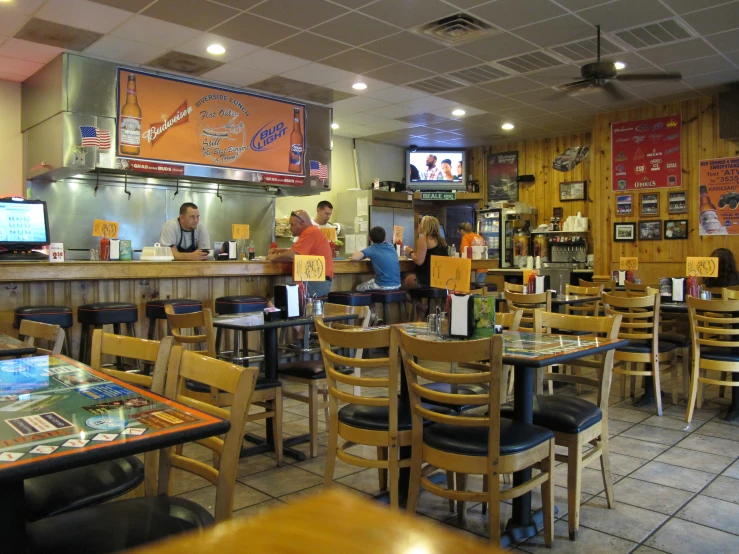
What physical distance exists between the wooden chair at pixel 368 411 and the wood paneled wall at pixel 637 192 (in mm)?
7131

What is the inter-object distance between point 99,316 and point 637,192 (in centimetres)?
755

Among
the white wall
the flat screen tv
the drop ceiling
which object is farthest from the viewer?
the flat screen tv

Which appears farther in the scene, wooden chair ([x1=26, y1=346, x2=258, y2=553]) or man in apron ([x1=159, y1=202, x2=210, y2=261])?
man in apron ([x1=159, y1=202, x2=210, y2=261])

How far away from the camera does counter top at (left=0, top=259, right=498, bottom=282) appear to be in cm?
486

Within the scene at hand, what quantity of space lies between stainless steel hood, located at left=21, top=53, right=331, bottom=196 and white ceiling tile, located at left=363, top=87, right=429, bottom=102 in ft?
7.35

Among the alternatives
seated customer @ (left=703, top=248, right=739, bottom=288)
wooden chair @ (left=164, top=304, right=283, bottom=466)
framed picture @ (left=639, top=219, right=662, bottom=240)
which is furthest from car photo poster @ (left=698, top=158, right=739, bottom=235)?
wooden chair @ (left=164, top=304, right=283, bottom=466)

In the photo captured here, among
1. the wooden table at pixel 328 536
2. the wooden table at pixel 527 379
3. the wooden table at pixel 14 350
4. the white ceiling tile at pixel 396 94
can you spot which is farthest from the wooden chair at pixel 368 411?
the white ceiling tile at pixel 396 94

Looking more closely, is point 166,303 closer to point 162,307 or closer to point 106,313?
point 162,307

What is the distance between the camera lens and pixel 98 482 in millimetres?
2014

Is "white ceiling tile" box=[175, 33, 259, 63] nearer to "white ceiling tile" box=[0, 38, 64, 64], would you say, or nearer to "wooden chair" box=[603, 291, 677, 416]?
"white ceiling tile" box=[0, 38, 64, 64]

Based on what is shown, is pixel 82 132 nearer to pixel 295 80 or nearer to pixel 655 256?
pixel 295 80

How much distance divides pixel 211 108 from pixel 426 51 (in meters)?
2.78

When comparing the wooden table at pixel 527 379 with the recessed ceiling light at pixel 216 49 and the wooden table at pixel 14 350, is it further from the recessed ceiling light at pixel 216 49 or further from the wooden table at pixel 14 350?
the recessed ceiling light at pixel 216 49

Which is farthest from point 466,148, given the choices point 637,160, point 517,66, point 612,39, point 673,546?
point 673,546
